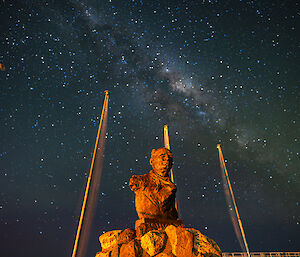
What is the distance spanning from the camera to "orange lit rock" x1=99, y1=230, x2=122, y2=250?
3.97 metres

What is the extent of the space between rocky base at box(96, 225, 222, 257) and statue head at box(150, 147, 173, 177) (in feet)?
4.03

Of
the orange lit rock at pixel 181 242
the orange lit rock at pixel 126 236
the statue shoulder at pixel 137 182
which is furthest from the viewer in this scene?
the statue shoulder at pixel 137 182

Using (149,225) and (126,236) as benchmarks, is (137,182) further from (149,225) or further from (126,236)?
(126,236)

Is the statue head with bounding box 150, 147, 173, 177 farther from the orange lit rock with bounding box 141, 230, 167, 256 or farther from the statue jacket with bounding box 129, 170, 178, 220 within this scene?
the orange lit rock with bounding box 141, 230, 167, 256

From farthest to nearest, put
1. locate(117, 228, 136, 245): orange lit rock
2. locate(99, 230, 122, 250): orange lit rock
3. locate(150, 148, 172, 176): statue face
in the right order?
locate(150, 148, 172, 176): statue face < locate(99, 230, 122, 250): orange lit rock < locate(117, 228, 136, 245): orange lit rock

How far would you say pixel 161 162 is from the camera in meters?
4.84

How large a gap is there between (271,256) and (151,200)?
12.3m

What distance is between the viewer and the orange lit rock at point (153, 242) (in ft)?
11.7

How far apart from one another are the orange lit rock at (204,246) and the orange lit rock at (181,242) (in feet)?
0.36

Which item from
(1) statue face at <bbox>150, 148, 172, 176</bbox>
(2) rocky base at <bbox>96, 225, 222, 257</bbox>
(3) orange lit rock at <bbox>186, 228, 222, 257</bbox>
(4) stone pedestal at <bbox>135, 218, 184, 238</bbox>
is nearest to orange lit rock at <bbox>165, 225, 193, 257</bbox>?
(2) rocky base at <bbox>96, 225, 222, 257</bbox>

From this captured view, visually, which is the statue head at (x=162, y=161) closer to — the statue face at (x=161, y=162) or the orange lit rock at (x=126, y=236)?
the statue face at (x=161, y=162)

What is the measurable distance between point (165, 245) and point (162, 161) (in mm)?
1636

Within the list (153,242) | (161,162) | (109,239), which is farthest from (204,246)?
(161,162)

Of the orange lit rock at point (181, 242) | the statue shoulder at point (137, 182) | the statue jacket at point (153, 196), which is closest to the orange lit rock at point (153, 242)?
the orange lit rock at point (181, 242)
